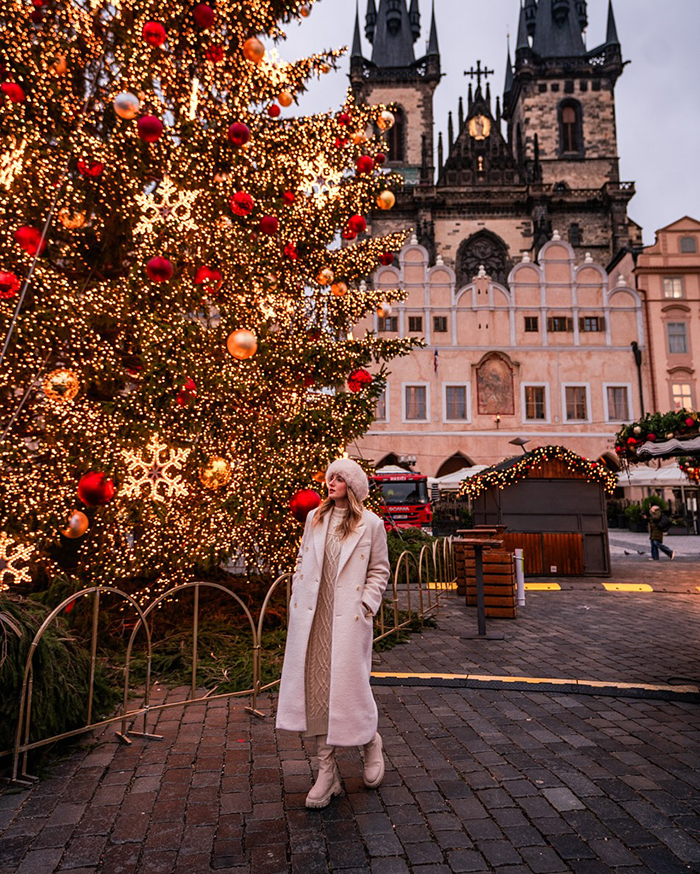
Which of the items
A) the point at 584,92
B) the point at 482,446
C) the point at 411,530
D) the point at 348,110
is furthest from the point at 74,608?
the point at 584,92

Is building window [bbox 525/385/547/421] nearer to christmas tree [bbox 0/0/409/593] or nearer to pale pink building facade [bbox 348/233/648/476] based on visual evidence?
pale pink building facade [bbox 348/233/648/476]

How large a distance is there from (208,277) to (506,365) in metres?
25.7

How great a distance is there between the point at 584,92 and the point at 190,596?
5361 cm

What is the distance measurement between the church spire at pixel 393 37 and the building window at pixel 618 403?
3491cm

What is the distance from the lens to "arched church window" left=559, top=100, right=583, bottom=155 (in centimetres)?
4631

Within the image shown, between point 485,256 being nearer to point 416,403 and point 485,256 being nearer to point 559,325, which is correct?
point 559,325

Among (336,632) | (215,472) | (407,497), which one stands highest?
(407,497)

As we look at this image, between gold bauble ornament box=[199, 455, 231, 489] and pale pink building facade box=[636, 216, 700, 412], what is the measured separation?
2952 cm

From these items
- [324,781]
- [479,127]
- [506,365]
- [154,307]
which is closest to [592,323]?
[506,365]

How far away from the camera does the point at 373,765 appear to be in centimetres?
320

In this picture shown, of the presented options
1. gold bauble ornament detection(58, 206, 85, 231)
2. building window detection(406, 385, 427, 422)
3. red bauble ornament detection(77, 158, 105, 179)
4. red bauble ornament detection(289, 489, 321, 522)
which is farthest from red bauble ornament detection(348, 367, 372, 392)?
building window detection(406, 385, 427, 422)

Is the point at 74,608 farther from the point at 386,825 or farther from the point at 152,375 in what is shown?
the point at 386,825

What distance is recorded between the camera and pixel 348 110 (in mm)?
8523

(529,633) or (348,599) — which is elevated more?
(348,599)
